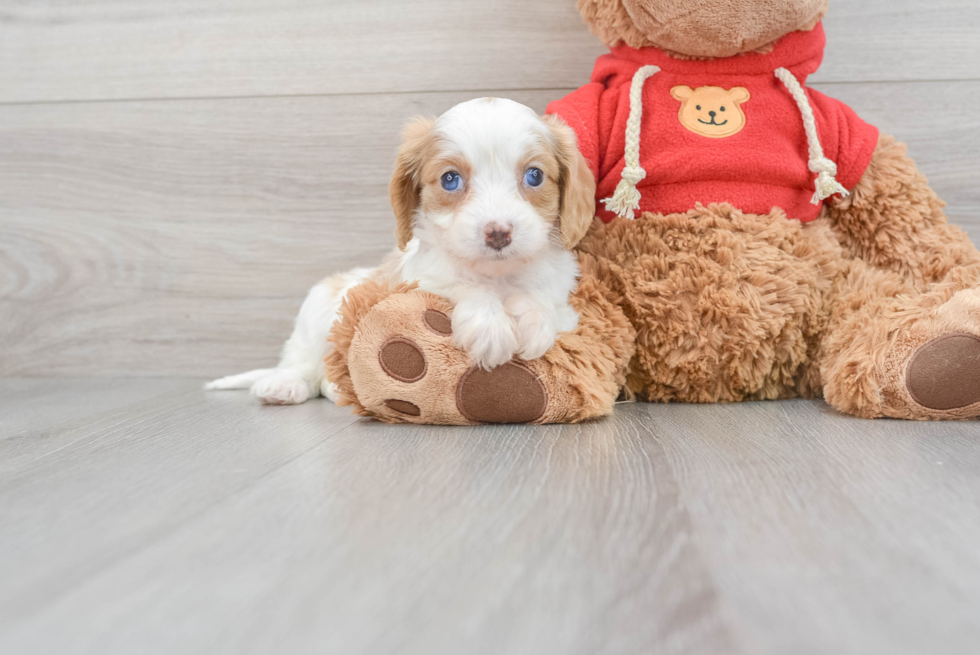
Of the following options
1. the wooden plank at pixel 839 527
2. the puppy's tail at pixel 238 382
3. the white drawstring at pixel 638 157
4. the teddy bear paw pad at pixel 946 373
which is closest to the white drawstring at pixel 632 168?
the white drawstring at pixel 638 157

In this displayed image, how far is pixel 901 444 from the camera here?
103 centimetres

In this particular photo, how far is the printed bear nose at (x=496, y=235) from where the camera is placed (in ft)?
3.76

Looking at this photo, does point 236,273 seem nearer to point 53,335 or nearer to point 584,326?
point 53,335

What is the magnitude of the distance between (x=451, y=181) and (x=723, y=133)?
0.50 meters

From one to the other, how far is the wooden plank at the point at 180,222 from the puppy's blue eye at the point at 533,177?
26.2 inches

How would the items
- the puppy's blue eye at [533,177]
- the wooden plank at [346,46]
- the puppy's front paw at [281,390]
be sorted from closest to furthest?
the puppy's blue eye at [533,177] → the puppy's front paw at [281,390] → the wooden plank at [346,46]

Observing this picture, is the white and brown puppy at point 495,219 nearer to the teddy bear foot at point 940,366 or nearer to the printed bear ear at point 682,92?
the printed bear ear at point 682,92

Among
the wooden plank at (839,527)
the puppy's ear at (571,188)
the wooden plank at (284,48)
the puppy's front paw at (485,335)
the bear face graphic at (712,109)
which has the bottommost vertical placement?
the wooden plank at (839,527)

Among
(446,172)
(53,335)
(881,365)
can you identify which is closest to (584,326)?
(446,172)

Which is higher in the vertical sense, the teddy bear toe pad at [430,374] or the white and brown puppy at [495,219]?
the white and brown puppy at [495,219]

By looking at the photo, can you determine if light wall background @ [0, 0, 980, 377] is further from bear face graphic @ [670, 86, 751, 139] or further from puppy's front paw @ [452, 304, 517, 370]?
puppy's front paw @ [452, 304, 517, 370]

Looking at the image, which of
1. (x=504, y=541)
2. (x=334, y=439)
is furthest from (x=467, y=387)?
(x=504, y=541)

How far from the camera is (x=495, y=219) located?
3.78 ft

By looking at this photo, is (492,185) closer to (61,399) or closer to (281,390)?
(281,390)
